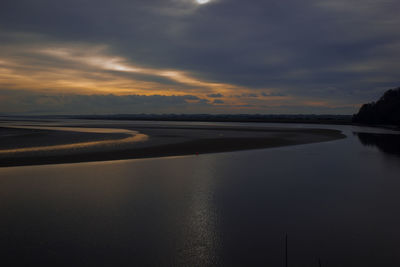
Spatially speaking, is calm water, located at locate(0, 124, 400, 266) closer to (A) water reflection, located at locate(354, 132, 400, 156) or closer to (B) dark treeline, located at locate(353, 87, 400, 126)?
(A) water reflection, located at locate(354, 132, 400, 156)

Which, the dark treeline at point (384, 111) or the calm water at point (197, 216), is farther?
the dark treeline at point (384, 111)

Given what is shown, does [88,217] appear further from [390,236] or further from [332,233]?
[390,236]

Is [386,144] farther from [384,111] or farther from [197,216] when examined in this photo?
[384,111]

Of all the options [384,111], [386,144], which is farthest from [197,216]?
[384,111]

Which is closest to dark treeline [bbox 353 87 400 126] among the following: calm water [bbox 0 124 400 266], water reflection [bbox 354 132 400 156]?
water reflection [bbox 354 132 400 156]

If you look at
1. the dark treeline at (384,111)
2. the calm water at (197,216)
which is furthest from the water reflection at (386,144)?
the dark treeline at (384,111)

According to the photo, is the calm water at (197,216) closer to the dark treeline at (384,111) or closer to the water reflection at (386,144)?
the water reflection at (386,144)
